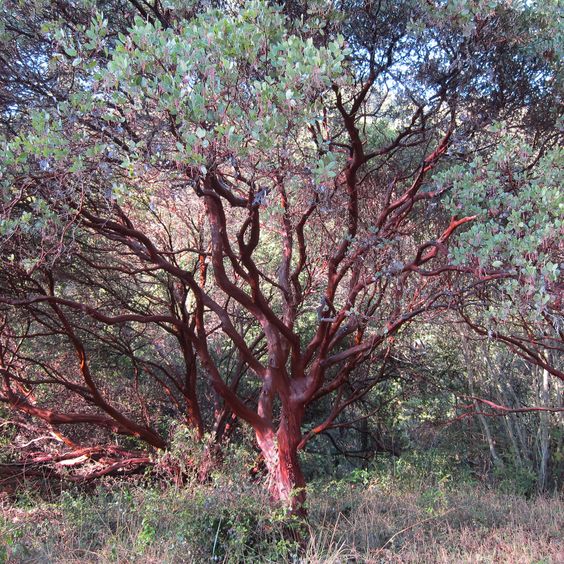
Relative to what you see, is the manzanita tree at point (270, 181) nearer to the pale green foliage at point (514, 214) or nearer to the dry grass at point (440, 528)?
the pale green foliage at point (514, 214)

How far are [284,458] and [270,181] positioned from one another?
8.89ft

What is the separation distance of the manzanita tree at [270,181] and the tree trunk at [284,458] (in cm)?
2

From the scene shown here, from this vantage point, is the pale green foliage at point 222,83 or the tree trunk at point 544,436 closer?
the pale green foliage at point 222,83

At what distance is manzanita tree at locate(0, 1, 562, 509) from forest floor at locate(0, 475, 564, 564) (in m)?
0.67

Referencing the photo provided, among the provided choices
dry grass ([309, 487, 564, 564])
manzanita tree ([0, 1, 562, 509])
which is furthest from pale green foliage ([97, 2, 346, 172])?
dry grass ([309, 487, 564, 564])

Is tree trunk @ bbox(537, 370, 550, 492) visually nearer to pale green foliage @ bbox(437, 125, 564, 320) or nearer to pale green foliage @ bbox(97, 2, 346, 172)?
pale green foliage @ bbox(437, 125, 564, 320)

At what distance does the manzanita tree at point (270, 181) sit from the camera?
4039mm

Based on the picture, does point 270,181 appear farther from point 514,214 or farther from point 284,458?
point 284,458

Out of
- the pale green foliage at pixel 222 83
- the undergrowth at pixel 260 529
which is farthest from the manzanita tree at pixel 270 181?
the undergrowth at pixel 260 529

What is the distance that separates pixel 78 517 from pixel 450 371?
6.43 metres

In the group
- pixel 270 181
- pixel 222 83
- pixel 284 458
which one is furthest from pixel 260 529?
pixel 222 83

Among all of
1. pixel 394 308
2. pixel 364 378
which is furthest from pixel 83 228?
pixel 364 378

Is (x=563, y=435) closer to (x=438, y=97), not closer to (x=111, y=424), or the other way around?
(x=438, y=97)

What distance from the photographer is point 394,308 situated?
629cm
